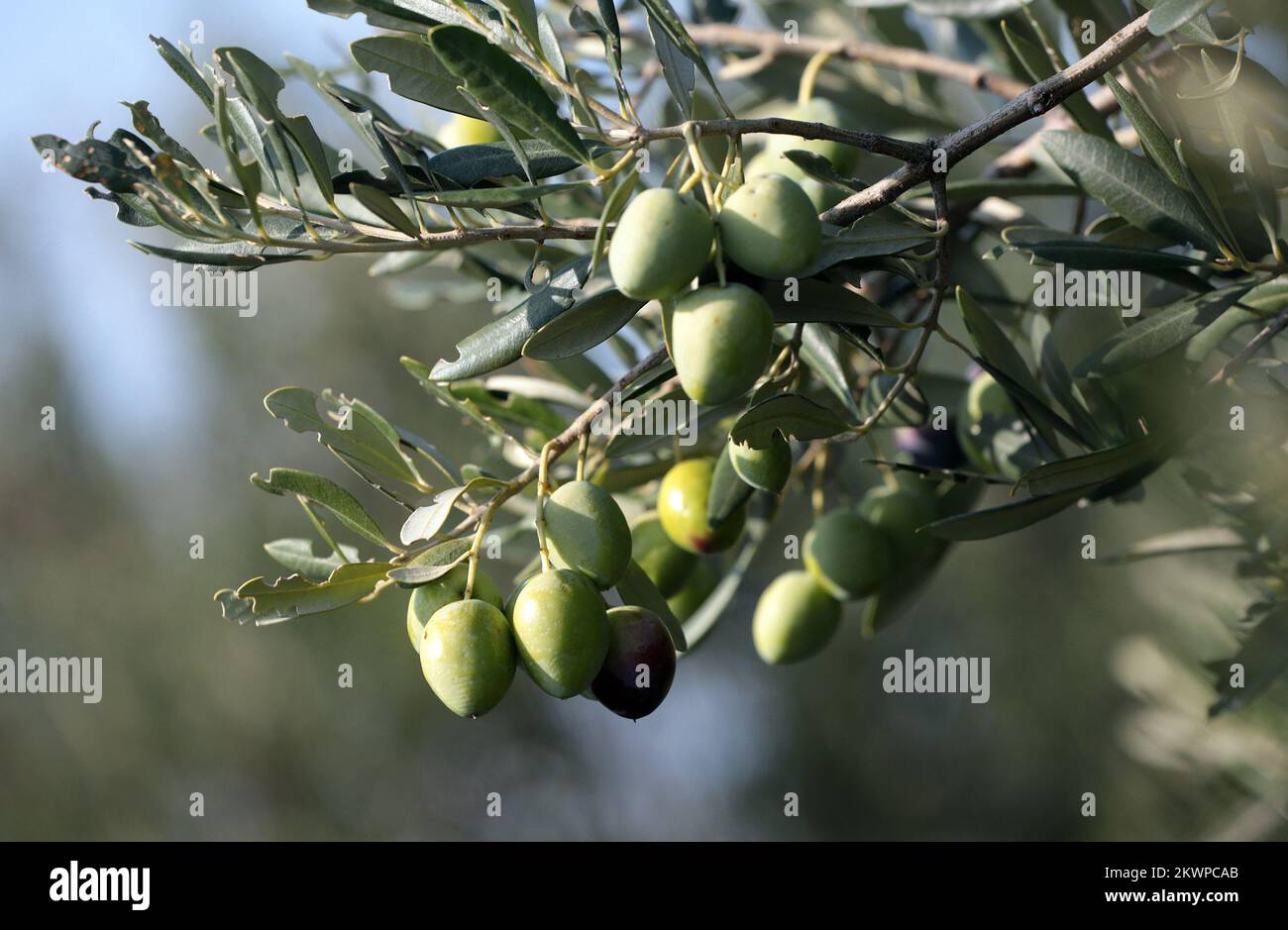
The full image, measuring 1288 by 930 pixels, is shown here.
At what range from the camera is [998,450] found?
1.30 meters

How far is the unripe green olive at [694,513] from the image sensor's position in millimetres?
1193

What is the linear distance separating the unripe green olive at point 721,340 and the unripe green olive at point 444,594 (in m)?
0.26

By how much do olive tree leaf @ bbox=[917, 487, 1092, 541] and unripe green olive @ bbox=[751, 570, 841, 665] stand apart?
1.42ft

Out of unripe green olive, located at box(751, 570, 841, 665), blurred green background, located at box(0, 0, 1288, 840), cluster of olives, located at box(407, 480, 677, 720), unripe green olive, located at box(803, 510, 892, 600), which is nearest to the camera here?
cluster of olives, located at box(407, 480, 677, 720)

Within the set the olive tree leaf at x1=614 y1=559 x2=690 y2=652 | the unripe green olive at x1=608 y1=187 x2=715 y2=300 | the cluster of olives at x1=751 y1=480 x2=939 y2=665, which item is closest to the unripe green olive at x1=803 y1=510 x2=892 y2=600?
the cluster of olives at x1=751 y1=480 x2=939 y2=665

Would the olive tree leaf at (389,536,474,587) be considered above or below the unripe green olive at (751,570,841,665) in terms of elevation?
above

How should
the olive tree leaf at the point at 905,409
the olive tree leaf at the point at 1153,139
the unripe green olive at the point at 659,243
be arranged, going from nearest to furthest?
1. the unripe green olive at the point at 659,243
2. the olive tree leaf at the point at 1153,139
3. the olive tree leaf at the point at 905,409

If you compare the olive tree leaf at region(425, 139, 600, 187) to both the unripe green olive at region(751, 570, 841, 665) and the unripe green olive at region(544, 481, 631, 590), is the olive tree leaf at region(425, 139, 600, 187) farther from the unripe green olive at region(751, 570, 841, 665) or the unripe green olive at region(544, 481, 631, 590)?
the unripe green olive at region(751, 570, 841, 665)

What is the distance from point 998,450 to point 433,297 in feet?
2.92

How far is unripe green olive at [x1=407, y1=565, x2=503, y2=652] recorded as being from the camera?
0.87 metres

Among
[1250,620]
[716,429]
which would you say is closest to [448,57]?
[716,429]

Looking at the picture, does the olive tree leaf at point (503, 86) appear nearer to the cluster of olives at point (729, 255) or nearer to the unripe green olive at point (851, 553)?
the cluster of olives at point (729, 255)

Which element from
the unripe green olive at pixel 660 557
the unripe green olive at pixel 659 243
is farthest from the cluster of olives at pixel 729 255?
the unripe green olive at pixel 660 557

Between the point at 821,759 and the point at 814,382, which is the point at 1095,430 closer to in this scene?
the point at 814,382
